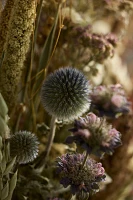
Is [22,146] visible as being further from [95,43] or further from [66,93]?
[95,43]

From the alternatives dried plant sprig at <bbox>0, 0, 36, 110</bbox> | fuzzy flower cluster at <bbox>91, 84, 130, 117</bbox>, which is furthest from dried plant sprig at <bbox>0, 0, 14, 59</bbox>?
fuzzy flower cluster at <bbox>91, 84, 130, 117</bbox>

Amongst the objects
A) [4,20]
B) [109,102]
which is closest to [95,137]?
[109,102]

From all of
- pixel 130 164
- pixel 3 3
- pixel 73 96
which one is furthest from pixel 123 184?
pixel 3 3

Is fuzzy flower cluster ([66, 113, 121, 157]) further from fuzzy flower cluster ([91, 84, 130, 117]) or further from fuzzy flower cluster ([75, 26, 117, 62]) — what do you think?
fuzzy flower cluster ([75, 26, 117, 62])

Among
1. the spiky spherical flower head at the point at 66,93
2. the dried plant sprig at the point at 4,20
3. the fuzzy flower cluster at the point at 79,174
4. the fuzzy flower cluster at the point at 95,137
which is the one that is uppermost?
the dried plant sprig at the point at 4,20

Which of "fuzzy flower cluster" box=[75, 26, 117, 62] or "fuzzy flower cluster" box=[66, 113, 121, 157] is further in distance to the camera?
"fuzzy flower cluster" box=[75, 26, 117, 62]

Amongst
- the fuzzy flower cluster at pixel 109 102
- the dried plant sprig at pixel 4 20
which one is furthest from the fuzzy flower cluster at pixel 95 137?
the dried plant sprig at pixel 4 20

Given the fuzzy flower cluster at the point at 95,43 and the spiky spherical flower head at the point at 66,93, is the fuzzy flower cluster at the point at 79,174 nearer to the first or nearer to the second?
the spiky spherical flower head at the point at 66,93
